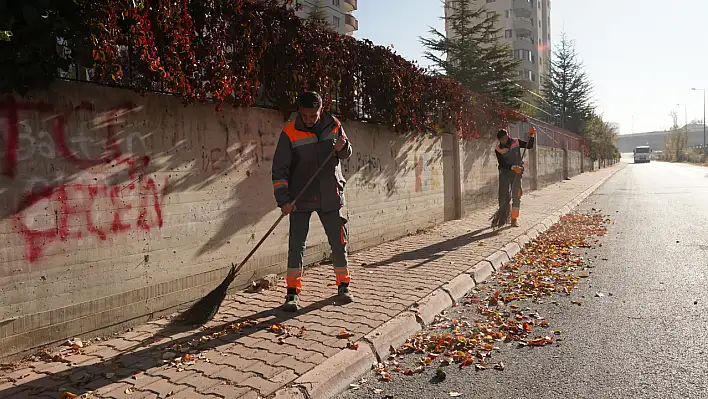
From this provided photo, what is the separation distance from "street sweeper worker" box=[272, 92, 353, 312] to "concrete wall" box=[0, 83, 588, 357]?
2.62 ft

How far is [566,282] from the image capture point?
6.17 m

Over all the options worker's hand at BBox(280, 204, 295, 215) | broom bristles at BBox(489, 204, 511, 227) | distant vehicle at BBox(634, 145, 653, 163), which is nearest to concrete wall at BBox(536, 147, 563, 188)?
broom bristles at BBox(489, 204, 511, 227)

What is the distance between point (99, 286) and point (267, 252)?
2.12 metres

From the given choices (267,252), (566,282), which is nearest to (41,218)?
(267,252)

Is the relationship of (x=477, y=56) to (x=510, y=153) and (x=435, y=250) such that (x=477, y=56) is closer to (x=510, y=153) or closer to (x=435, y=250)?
(x=510, y=153)

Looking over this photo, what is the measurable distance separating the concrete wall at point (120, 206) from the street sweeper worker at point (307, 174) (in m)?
0.79

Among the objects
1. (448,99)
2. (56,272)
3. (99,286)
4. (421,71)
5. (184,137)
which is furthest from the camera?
(448,99)

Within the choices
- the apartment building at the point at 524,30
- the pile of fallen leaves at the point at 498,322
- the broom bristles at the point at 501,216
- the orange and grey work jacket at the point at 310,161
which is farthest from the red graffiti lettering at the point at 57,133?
the apartment building at the point at 524,30

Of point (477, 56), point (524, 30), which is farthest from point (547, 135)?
→ point (524, 30)

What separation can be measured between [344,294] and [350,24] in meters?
49.9

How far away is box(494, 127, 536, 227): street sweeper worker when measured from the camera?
10.2 metres

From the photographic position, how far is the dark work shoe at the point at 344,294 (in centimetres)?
513

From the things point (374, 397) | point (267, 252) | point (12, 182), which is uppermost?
point (12, 182)

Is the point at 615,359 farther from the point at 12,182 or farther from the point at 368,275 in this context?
the point at 12,182
